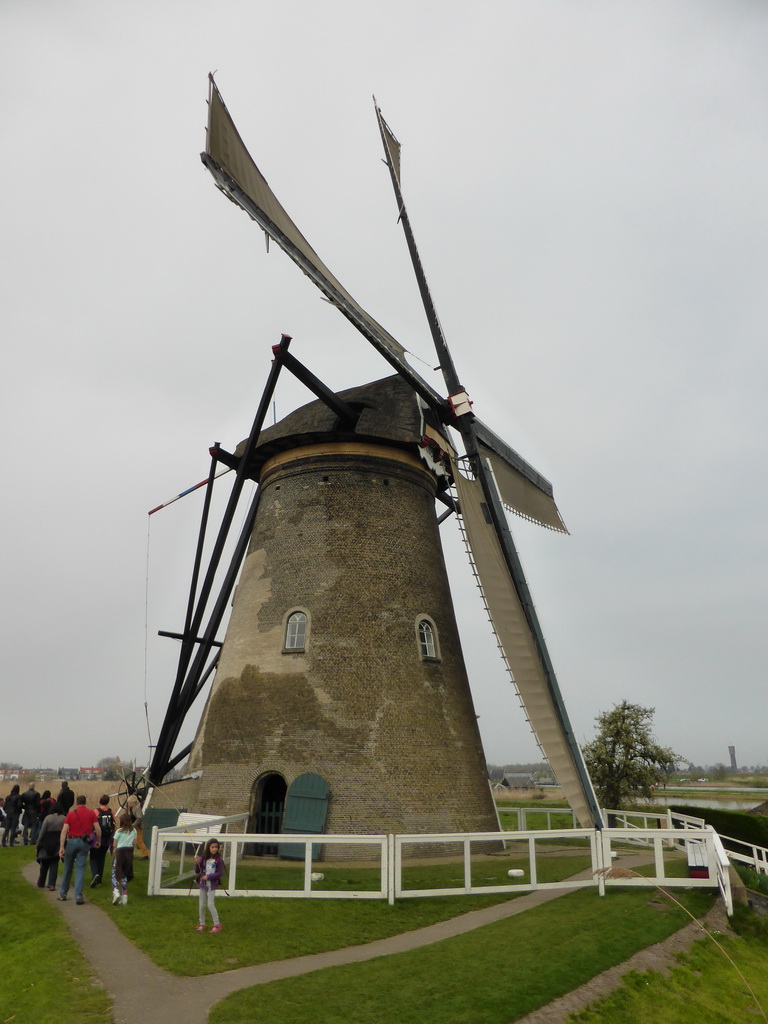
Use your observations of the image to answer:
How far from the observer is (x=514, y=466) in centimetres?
2006

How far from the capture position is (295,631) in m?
16.1

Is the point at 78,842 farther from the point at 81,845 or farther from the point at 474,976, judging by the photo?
the point at 474,976

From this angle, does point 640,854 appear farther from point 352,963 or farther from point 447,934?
point 352,963

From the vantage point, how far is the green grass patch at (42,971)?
20.0 ft

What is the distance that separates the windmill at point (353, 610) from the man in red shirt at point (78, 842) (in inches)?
190

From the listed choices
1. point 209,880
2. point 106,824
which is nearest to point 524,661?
point 209,880

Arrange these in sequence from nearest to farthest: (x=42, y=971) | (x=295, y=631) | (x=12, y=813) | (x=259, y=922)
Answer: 1. (x=42, y=971)
2. (x=259, y=922)
3. (x=12, y=813)
4. (x=295, y=631)

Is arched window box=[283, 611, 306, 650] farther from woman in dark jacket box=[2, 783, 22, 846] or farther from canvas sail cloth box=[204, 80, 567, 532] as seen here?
woman in dark jacket box=[2, 783, 22, 846]

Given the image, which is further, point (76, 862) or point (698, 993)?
point (76, 862)

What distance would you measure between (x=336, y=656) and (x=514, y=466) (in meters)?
7.97

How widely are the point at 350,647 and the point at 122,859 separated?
6.50 meters

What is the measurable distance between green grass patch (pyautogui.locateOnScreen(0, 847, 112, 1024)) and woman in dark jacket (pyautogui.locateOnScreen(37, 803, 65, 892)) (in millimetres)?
618

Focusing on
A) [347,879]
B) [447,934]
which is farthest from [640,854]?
[447,934]

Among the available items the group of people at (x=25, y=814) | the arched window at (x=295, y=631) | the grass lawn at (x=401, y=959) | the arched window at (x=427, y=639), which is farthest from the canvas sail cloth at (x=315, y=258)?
the group of people at (x=25, y=814)
